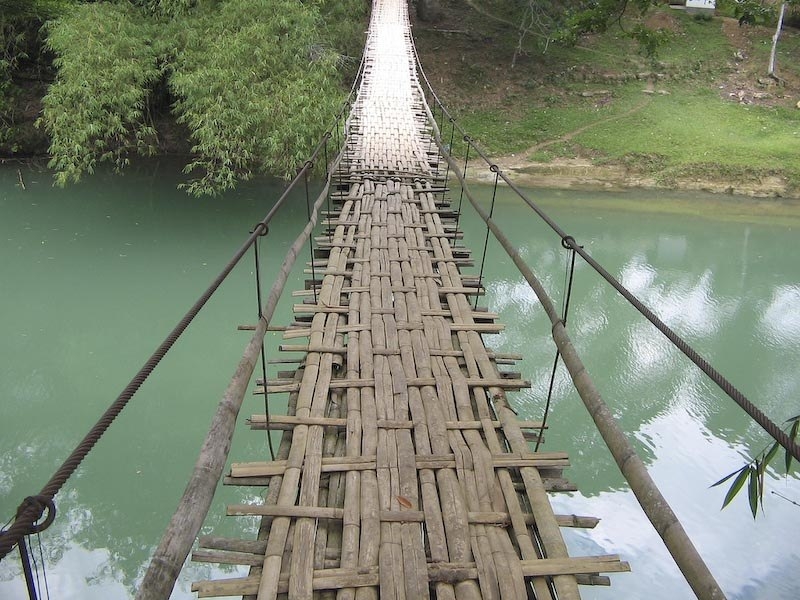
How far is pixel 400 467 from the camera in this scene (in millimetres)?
1636

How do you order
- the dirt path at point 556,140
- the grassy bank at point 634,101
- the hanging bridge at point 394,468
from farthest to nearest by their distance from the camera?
1. the dirt path at point 556,140
2. the grassy bank at point 634,101
3. the hanging bridge at point 394,468

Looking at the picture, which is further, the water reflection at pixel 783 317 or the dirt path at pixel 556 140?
the dirt path at pixel 556 140

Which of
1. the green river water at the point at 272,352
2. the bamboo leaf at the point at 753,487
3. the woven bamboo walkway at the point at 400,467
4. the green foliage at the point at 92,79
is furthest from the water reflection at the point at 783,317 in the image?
the green foliage at the point at 92,79

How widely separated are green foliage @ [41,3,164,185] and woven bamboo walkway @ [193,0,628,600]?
3.48 metres

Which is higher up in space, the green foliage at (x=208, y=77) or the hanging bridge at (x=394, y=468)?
the green foliage at (x=208, y=77)

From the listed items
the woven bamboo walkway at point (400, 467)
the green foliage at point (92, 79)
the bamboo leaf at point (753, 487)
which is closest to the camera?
the woven bamboo walkway at point (400, 467)

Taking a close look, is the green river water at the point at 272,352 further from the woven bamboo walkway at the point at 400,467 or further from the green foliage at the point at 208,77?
the woven bamboo walkway at the point at 400,467

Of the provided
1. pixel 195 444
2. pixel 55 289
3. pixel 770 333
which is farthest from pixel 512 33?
pixel 195 444

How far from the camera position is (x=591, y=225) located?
24.8ft

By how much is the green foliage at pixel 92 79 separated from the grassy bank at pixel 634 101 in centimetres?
508

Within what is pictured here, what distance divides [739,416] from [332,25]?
616 centimetres

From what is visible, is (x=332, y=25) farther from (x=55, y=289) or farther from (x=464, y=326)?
(x=464, y=326)

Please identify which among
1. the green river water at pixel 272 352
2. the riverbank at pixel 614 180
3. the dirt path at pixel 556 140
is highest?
the dirt path at pixel 556 140

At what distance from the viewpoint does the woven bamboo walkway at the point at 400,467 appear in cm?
133
